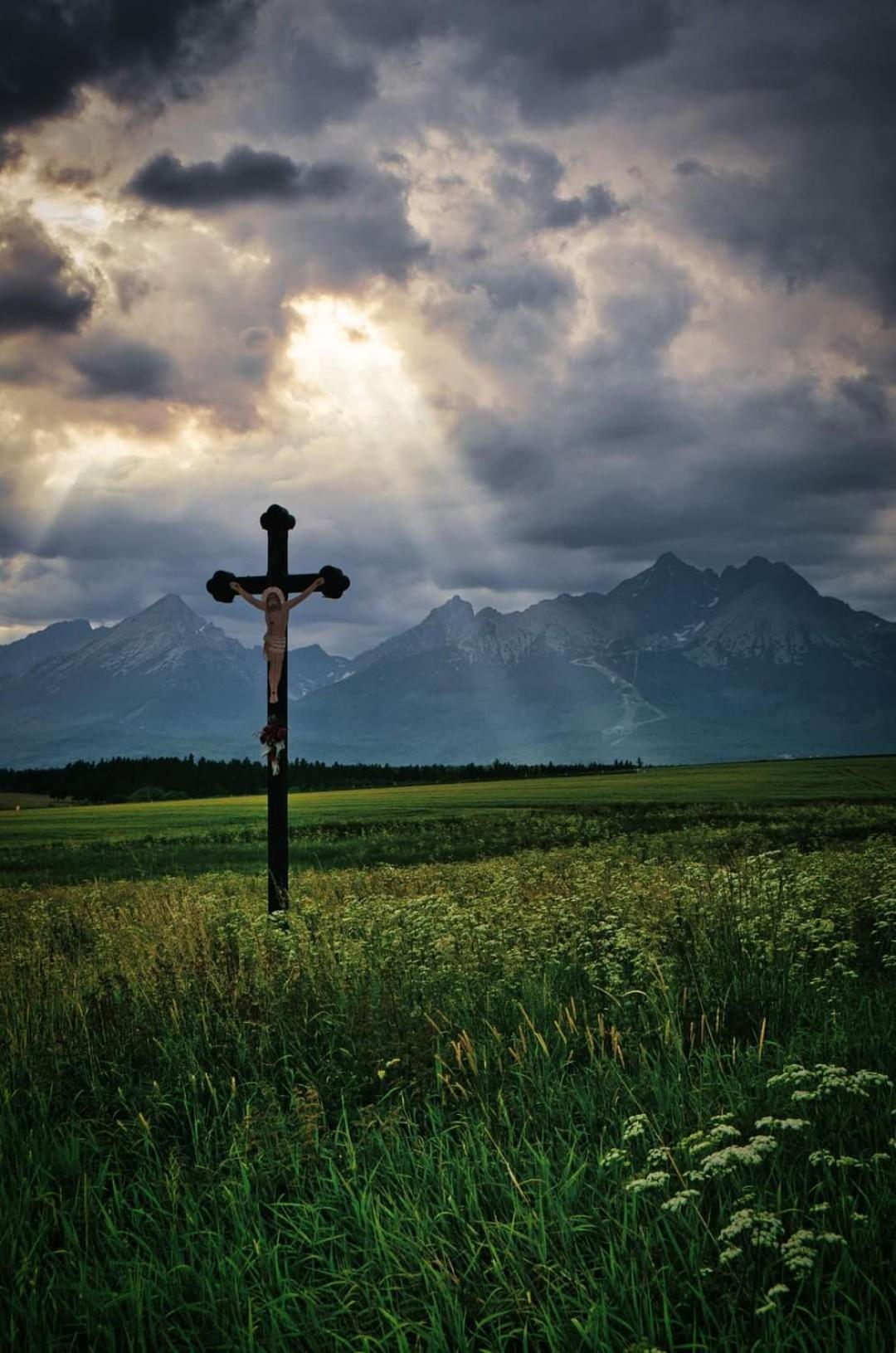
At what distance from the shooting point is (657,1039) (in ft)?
21.7

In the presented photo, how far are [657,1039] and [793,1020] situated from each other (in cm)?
115

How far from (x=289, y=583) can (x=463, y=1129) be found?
9.77 m

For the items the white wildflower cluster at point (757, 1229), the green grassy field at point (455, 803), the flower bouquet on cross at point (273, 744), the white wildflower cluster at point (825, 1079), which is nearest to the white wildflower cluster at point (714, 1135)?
the white wildflower cluster at point (757, 1229)

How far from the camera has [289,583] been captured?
13.9 metres

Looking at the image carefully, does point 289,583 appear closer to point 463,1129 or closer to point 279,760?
point 279,760

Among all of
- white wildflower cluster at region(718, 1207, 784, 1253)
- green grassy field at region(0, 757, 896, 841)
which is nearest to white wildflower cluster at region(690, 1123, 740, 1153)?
white wildflower cluster at region(718, 1207, 784, 1253)

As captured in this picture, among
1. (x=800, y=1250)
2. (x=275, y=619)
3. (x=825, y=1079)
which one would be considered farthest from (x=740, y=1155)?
(x=275, y=619)

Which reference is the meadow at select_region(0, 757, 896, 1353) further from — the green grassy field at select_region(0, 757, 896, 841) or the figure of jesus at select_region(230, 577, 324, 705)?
the green grassy field at select_region(0, 757, 896, 841)

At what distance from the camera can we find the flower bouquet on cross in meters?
13.4

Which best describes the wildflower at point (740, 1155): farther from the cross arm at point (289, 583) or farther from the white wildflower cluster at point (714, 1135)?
the cross arm at point (289, 583)

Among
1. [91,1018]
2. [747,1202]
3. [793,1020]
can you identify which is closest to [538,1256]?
[747,1202]

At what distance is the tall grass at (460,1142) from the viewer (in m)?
3.73

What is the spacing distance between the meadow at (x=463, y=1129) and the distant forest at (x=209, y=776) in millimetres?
111766

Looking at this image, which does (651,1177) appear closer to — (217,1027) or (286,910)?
(217,1027)
